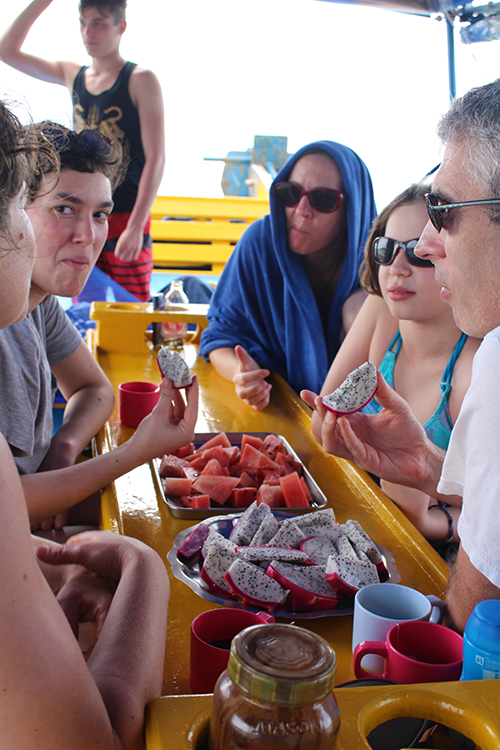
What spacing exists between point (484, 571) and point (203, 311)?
7.85ft

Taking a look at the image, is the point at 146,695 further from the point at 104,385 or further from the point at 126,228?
the point at 126,228

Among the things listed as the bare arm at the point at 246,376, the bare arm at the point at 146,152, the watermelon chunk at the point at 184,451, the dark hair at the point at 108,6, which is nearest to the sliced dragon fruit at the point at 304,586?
the watermelon chunk at the point at 184,451

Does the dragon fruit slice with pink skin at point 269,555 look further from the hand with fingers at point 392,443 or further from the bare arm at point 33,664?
the bare arm at point 33,664

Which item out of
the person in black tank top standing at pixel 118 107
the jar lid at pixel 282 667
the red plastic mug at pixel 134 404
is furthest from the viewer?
the person in black tank top standing at pixel 118 107

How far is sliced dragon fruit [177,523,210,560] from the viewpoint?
127 cm

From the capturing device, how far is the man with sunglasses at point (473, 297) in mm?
832

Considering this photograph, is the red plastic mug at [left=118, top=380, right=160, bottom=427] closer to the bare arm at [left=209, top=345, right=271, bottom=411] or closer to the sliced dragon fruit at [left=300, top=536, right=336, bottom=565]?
the bare arm at [left=209, top=345, right=271, bottom=411]

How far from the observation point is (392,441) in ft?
4.81

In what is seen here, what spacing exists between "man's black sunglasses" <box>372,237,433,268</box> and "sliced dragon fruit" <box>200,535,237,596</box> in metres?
1.04

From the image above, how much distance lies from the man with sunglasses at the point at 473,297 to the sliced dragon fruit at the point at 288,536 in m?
0.36

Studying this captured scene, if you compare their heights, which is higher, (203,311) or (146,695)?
(203,311)

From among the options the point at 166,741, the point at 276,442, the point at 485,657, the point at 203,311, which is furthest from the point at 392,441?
the point at 203,311

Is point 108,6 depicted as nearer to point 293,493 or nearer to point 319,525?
point 293,493

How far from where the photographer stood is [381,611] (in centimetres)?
99
